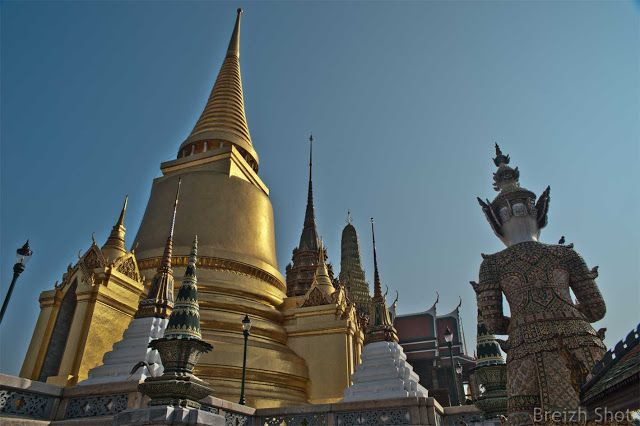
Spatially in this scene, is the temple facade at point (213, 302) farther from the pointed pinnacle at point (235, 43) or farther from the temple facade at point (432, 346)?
the temple facade at point (432, 346)

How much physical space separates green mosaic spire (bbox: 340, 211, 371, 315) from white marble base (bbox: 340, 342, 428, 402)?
19.8m

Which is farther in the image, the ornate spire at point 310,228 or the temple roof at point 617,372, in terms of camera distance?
the ornate spire at point 310,228

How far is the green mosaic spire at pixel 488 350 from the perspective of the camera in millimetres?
7031

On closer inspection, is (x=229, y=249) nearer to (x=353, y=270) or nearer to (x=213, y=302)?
(x=213, y=302)

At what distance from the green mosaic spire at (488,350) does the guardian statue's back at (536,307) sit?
102 inches

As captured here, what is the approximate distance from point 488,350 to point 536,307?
3.23 metres

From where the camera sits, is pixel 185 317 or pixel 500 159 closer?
pixel 185 317

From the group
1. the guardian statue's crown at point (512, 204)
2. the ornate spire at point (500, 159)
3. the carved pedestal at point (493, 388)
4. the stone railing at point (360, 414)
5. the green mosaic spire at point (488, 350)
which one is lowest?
the stone railing at point (360, 414)

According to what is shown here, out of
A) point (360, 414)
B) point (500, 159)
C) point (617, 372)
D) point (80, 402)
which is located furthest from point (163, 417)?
point (500, 159)

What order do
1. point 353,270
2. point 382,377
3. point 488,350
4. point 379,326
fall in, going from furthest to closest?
1. point 353,270
2. point 379,326
3. point 382,377
4. point 488,350

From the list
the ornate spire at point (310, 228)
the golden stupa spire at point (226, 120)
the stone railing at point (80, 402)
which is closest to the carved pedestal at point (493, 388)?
the stone railing at point (80, 402)

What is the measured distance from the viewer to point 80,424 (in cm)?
583

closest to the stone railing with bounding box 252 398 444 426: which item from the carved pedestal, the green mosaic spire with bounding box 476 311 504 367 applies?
the carved pedestal

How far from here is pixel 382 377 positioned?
9.53 metres
